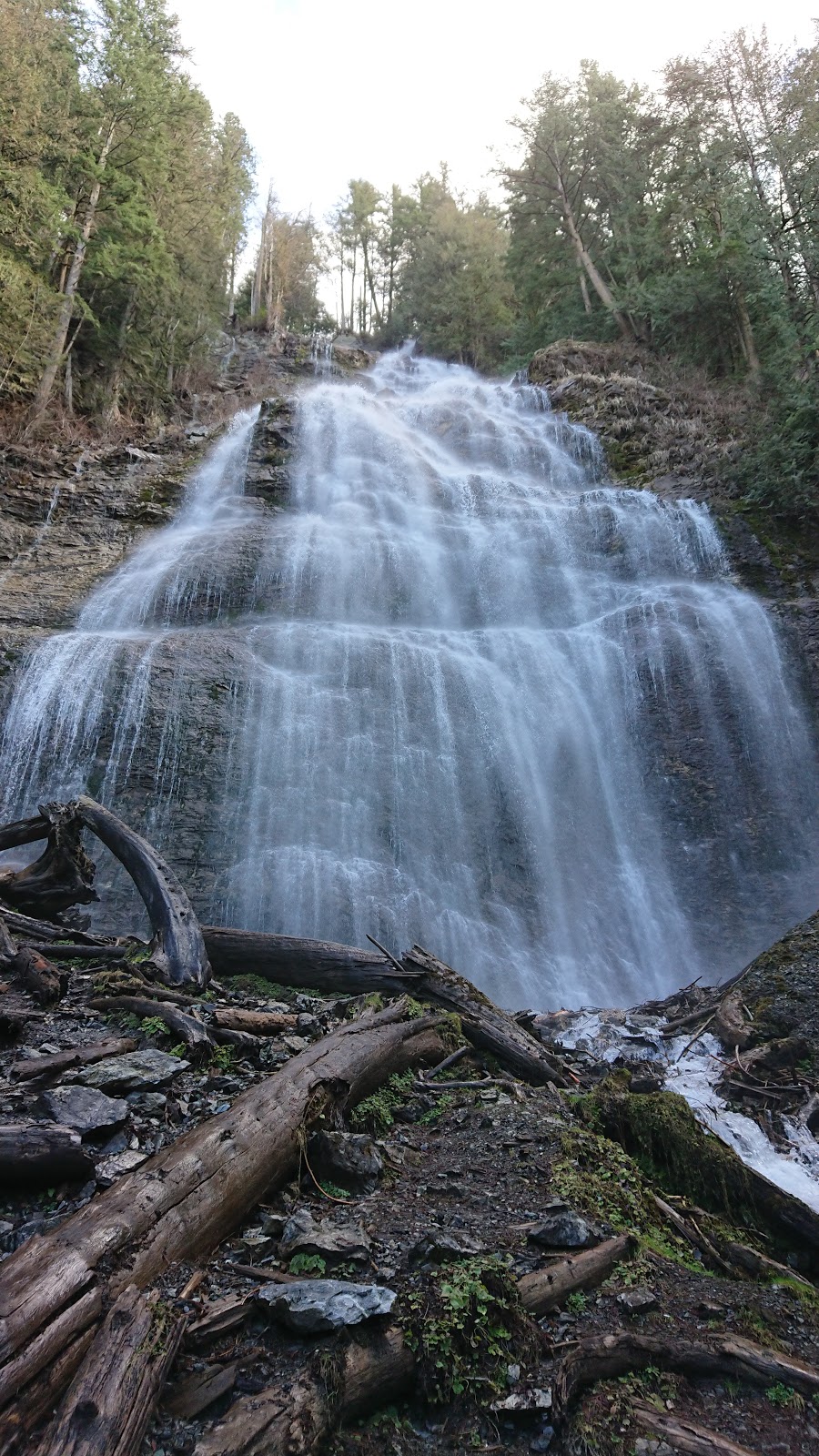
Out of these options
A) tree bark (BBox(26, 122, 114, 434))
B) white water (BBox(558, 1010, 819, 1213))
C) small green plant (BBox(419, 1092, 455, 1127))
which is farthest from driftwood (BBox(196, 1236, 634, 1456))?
tree bark (BBox(26, 122, 114, 434))

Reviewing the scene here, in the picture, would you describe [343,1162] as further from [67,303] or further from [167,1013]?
[67,303]

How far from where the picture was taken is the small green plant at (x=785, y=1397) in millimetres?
2244

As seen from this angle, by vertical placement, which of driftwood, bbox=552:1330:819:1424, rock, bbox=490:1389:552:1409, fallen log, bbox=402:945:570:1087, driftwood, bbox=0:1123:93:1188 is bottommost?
fallen log, bbox=402:945:570:1087

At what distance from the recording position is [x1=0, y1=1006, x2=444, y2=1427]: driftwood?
1896 millimetres

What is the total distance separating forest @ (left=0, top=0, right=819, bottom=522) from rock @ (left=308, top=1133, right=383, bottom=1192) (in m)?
16.5

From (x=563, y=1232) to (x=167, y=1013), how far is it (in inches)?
104

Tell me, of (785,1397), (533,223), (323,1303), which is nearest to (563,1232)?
(785,1397)

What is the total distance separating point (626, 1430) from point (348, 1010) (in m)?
3.26

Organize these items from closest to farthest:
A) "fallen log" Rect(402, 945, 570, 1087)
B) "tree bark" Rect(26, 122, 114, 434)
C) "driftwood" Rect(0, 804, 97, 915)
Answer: "fallen log" Rect(402, 945, 570, 1087) → "driftwood" Rect(0, 804, 97, 915) → "tree bark" Rect(26, 122, 114, 434)

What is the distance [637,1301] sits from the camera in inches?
102

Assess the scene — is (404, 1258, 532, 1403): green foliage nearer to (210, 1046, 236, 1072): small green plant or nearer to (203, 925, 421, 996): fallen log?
(210, 1046, 236, 1072): small green plant

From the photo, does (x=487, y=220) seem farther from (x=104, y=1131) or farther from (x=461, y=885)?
(x=104, y=1131)

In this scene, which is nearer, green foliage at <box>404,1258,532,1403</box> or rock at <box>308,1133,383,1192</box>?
green foliage at <box>404,1258,532,1403</box>

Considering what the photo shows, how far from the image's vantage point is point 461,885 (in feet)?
37.4
